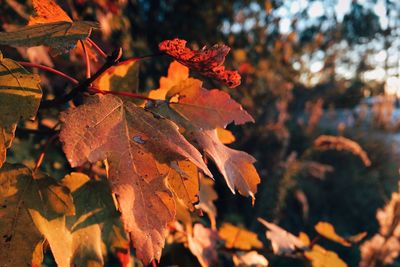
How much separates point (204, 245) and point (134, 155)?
16.9 inches

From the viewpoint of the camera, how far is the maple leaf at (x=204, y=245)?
30.2 inches

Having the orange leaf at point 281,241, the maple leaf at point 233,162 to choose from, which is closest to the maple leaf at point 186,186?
the maple leaf at point 233,162

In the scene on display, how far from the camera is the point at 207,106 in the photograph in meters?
0.58

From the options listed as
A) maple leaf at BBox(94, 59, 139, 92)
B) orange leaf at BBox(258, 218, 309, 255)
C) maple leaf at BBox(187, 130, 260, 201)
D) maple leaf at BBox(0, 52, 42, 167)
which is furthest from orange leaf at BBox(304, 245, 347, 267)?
maple leaf at BBox(0, 52, 42, 167)

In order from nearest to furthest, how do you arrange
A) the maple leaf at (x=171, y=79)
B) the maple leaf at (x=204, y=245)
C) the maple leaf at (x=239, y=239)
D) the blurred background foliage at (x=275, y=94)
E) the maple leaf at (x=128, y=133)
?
the maple leaf at (x=128, y=133), the maple leaf at (x=171, y=79), the maple leaf at (x=204, y=245), the maple leaf at (x=239, y=239), the blurred background foliage at (x=275, y=94)

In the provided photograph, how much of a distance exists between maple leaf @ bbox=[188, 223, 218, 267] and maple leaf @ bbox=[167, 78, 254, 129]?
0.31 m

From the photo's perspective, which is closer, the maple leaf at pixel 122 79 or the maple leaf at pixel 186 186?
the maple leaf at pixel 186 186

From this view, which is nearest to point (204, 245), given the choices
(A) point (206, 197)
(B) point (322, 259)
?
(A) point (206, 197)

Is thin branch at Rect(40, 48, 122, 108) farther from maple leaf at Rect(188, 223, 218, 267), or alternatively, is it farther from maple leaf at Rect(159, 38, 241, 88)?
maple leaf at Rect(188, 223, 218, 267)

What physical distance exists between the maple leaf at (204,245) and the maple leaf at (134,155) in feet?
1.17

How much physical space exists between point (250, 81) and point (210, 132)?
7.90ft

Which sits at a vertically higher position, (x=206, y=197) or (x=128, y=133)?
(x=128, y=133)

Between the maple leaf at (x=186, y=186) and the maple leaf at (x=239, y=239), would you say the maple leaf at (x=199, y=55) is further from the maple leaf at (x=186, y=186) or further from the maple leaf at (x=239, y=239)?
the maple leaf at (x=239, y=239)

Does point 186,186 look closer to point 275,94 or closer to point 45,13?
point 45,13
